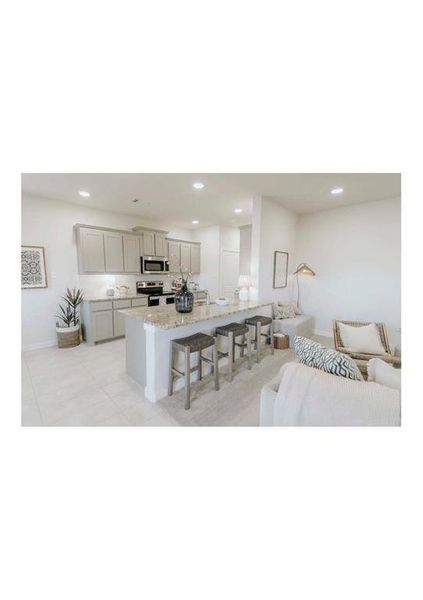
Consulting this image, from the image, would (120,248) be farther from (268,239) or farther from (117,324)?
(268,239)

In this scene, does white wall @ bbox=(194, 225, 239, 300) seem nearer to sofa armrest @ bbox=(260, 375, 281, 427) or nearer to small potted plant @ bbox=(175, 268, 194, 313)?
small potted plant @ bbox=(175, 268, 194, 313)

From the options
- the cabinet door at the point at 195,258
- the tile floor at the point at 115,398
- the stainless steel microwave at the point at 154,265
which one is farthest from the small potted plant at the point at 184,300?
the cabinet door at the point at 195,258

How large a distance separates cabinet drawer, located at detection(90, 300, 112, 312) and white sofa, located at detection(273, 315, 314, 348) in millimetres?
3115

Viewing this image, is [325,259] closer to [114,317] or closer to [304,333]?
[304,333]

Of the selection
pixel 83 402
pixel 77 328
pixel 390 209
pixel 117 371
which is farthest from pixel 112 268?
pixel 390 209

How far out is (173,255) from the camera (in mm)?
5449

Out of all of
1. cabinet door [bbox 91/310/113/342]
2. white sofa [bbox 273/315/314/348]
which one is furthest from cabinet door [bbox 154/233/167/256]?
white sofa [bbox 273/315/314/348]

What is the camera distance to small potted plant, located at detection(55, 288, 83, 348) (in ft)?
12.1

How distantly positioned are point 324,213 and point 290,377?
4.34 meters

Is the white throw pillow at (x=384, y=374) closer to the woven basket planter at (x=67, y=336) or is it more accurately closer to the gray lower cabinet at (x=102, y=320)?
the gray lower cabinet at (x=102, y=320)

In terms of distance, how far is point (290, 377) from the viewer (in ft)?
4.06

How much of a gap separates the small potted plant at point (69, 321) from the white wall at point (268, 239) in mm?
3299

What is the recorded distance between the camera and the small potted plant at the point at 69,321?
3.68m

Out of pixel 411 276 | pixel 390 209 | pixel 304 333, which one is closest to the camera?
pixel 411 276
